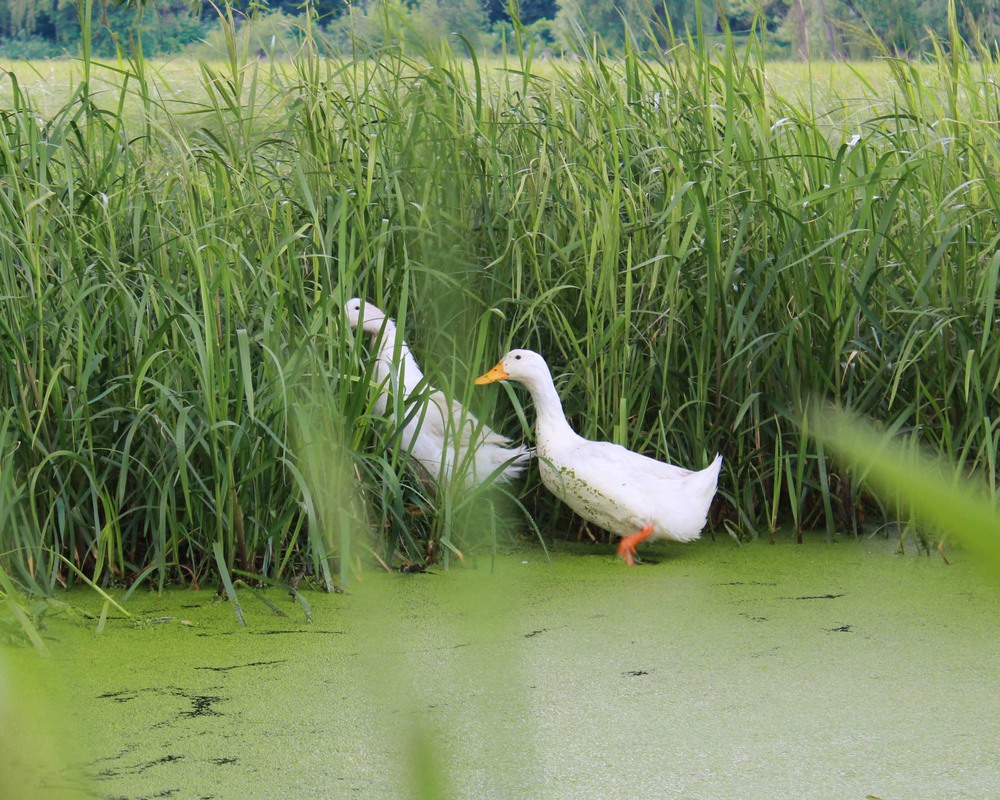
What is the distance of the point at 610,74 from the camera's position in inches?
121

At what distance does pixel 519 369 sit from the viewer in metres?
2.62

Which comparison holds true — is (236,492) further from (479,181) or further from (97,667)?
(479,181)

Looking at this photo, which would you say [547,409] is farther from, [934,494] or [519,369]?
[934,494]

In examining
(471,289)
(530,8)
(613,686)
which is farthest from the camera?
(471,289)

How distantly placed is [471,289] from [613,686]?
90 cm

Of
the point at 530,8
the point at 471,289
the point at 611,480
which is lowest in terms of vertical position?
the point at 611,480

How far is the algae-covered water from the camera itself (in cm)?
153

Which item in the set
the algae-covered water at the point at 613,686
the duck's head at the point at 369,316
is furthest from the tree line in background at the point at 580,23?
the algae-covered water at the point at 613,686

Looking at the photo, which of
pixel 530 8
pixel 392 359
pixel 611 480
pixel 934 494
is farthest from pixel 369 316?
pixel 934 494

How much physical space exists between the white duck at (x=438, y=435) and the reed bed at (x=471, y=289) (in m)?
0.06

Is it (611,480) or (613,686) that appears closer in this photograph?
(613,686)

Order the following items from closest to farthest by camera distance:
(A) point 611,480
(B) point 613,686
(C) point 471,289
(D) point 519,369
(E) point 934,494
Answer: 1. (E) point 934,494
2. (B) point 613,686
3. (C) point 471,289
4. (A) point 611,480
5. (D) point 519,369

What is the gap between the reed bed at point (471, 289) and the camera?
Answer: 7.71ft

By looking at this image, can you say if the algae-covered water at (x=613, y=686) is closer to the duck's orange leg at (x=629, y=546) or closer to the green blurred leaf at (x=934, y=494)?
the duck's orange leg at (x=629, y=546)
